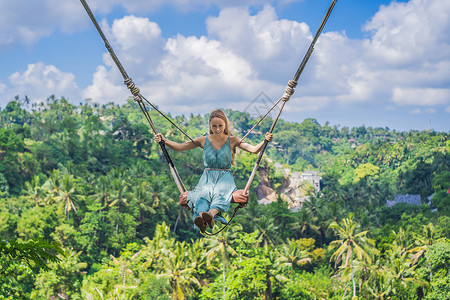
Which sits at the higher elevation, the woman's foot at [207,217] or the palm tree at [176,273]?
the woman's foot at [207,217]

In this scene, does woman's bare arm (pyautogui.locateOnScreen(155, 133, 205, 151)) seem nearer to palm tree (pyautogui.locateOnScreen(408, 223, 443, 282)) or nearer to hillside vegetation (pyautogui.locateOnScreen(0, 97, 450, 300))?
hillside vegetation (pyautogui.locateOnScreen(0, 97, 450, 300))

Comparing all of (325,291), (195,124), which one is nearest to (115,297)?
(325,291)

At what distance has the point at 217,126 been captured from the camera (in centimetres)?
643

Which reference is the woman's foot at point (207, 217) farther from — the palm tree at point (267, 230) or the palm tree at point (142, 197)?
the palm tree at point (142, 197)

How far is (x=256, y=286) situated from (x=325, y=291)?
6.65 metres

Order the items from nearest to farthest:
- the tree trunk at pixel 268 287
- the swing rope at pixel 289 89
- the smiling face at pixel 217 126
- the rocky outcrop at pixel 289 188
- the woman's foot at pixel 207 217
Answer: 1. the woman's foot at pixel 207 217
2. the swing rope at pixel 289 89
3. the smiling face at pixel 217 126
4. the tree trunk at pixel 268 287
5. the rocky outcrop at pixel 289 188

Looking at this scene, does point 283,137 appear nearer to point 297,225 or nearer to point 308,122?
point 308,122

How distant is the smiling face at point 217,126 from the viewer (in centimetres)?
641

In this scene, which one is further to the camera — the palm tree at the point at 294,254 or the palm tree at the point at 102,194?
the palm tree at the point at 102,194

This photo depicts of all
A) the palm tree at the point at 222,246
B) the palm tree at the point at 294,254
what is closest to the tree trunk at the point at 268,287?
the palm tree at the point at 222,246

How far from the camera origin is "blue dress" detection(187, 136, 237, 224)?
20.2ft

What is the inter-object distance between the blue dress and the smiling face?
0.16 metres

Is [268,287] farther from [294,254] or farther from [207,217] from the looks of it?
[207,217]

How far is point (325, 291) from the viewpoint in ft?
106
